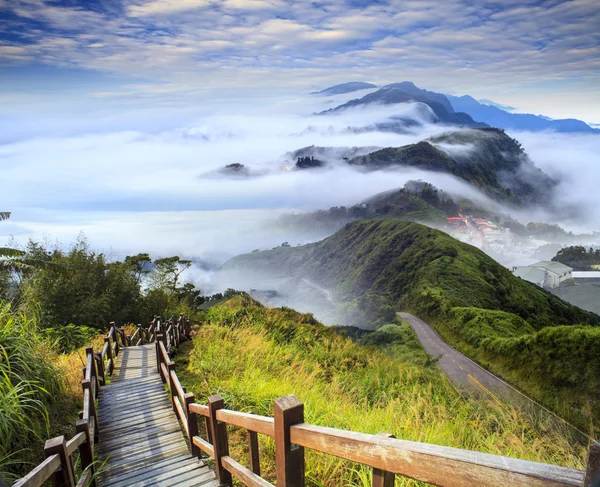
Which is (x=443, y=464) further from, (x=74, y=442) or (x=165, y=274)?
(x=165, y=274)

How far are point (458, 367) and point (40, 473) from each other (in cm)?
5058

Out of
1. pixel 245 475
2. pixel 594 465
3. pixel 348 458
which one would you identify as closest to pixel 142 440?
pixel 245 475

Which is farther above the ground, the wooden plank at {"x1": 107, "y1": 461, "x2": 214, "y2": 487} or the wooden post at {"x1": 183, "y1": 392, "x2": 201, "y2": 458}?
the wooden post at {"x1": 183, "y1": 392, "x2": 201, "y2": 458}

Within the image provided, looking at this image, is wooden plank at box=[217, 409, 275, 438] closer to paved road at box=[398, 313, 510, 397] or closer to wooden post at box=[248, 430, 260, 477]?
wooden post at box=[248, 430, 260, 477]

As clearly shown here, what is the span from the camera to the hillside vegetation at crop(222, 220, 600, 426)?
37469mm

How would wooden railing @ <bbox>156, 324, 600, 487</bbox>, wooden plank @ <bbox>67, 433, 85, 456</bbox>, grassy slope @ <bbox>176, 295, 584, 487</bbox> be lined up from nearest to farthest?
wooden railing @ <bbox>156, 324, 600, 487</bbox>, wooden plank @ <bbox>67, 433, 85, 456</bbox>, grassy slope @ <bbox>176, 295, 584, 487</bbox>

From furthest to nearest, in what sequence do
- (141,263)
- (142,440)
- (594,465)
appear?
(141,263) < (142,440) < (594,465)

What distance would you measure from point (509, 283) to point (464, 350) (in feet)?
153

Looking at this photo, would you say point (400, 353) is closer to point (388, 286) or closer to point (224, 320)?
point (224, 320)

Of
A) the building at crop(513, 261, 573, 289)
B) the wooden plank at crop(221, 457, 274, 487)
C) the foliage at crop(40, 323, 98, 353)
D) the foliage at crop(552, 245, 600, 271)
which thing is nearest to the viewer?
the wooden plank at crop(221, 457, 274, 487)

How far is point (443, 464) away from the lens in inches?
54.1

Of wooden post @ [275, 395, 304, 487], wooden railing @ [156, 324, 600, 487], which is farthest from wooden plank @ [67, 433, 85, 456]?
wooden post @ [275, 395, 304, 487]

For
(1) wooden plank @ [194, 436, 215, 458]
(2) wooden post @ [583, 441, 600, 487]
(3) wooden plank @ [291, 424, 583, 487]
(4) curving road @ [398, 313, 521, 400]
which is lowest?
(4) curving road @ [398, 313, 521, 400]

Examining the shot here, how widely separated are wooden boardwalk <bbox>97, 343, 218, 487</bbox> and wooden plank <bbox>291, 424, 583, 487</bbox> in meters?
3.28
